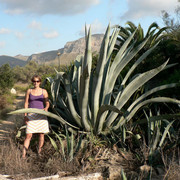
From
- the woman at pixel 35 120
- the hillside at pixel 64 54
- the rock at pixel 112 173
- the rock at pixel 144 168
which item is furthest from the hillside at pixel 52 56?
the rock at pixel 144 168

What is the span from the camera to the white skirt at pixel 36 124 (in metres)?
3.81

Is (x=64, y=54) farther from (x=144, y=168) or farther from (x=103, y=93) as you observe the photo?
(x=144, y=168)

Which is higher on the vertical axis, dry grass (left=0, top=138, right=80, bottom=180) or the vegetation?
the vegetation

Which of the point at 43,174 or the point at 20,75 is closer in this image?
the point at 43,174

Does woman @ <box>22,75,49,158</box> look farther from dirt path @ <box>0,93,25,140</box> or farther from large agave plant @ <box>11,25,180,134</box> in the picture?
dirt path @ <box>0,93,25,140</box>

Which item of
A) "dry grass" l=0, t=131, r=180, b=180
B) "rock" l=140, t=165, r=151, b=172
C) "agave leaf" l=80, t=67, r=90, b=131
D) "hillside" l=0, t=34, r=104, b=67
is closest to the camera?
"rock" l=140, t=165, r=151, b=172

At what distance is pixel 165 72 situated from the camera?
581 centimetres

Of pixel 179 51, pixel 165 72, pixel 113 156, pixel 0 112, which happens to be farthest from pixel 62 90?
pixel 0 112

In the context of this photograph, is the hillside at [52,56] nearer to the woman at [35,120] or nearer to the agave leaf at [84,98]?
the woman at [35,120]

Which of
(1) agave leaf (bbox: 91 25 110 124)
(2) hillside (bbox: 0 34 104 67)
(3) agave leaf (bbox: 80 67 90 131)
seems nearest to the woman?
(3) agave leaf (bbox: 80 67 90 131)

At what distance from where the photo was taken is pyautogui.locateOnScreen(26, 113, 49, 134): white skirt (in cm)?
381

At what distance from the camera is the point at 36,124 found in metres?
3.84

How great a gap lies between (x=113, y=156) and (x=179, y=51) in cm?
399

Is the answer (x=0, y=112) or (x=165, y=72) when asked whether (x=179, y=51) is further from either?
(x=0, y=112)
